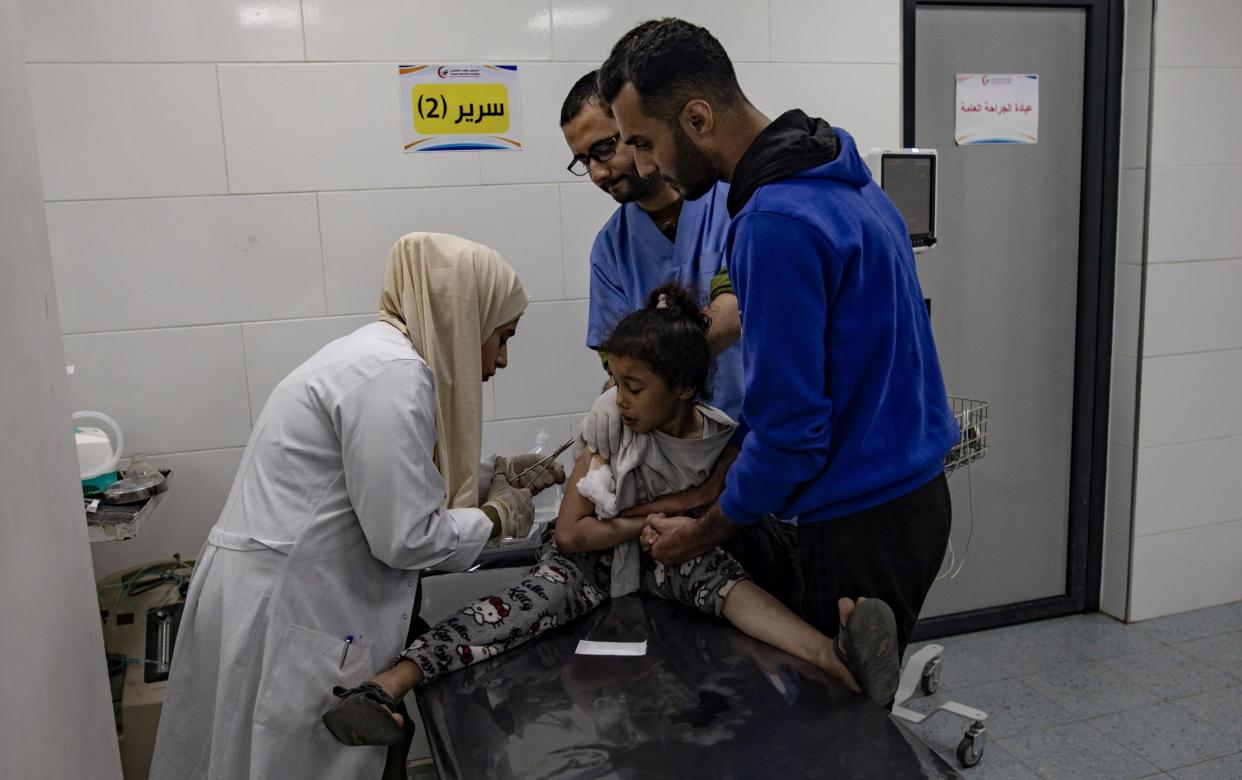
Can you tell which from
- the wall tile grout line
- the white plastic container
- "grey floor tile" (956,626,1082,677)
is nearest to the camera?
the white plastic container

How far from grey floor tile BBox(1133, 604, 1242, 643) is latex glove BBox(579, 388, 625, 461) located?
2523mm

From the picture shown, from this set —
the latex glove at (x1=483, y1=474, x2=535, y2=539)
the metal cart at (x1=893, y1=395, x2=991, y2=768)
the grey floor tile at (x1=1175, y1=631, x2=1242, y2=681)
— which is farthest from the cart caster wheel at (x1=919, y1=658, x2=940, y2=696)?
the latex glove at (x1=483, y1=474, x2=535, y2=539)

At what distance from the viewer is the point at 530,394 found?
322 centimetres

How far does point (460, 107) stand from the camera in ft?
9.87

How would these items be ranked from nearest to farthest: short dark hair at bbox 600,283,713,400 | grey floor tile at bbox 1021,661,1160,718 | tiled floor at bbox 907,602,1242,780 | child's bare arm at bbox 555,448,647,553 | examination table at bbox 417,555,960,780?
examination table at bbox 417,555,960,780 → short dark hair at bbox 600,283,713,400 → child's bare arm at bbox 555,448,647,553 → tiled floor at bbox 907,602,1242,780 → grey floor tile at bbox 1021,661,1160,718

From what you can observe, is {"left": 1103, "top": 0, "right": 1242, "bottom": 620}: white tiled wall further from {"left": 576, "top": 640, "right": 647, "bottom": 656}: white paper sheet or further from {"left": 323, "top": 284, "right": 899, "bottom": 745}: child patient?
{"left": 576, "top": 640, "right": 647, "bottom": 656}: white paper sheet

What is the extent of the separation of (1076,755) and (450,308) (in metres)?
2.27

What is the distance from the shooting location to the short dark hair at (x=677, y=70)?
184 centimetres

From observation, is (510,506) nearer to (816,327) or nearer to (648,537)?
(648,537)

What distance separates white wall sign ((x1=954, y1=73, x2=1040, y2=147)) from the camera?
11.9ft

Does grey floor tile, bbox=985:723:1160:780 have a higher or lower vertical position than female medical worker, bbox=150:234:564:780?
lower

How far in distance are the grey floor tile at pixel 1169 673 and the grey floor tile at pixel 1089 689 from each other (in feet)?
0.15

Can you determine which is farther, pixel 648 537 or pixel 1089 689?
pixel 1089 689

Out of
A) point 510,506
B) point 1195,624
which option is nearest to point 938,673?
point 1195,624
